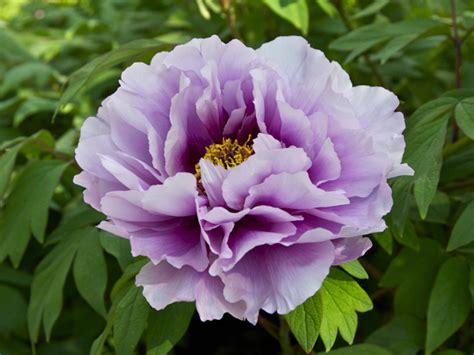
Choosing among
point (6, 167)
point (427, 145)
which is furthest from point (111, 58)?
point (427, 145)

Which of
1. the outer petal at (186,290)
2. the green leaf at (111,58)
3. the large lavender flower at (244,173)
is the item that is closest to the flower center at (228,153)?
the large lavender flower at (244,173)

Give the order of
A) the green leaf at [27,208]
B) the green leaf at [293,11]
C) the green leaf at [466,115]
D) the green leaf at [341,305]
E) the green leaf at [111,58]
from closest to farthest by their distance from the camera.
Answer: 1. the green leaf at [341,305]
2. the green leaf at [466,115]
3. the green leaf at [111,58]
4. the green leaf at [27,208]
5. the green leaf at [293,11]

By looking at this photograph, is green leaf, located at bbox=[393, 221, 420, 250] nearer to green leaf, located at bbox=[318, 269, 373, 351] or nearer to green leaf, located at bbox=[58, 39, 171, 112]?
green leaf, located at bbox=[318, 269, 373, 351]

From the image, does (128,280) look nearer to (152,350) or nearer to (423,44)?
(152,350)

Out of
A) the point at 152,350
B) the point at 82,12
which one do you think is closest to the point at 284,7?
the point at 152,350

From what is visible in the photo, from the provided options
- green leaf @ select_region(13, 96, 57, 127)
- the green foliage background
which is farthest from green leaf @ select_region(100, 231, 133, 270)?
green leaf @ select_region(13, 96, 57, 127)

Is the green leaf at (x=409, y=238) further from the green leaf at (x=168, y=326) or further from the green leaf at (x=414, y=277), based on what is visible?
the green leaf at (x=168, y=326)
